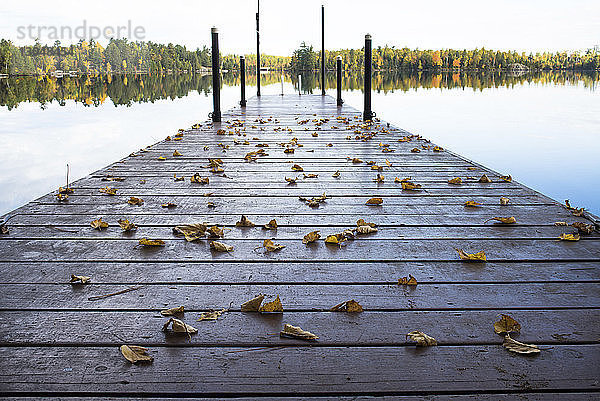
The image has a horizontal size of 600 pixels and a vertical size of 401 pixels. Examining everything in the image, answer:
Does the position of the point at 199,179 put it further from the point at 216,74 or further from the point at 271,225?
the point at 216,74

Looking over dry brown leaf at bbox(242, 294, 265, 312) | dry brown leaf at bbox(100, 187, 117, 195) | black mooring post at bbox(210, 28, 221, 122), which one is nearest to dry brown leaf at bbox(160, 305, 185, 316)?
dry brown leaf at bbox(242, 294, 265, 312)

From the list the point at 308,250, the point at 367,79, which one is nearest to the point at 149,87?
the point at 367,79

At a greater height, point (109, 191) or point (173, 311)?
point (109, 191)

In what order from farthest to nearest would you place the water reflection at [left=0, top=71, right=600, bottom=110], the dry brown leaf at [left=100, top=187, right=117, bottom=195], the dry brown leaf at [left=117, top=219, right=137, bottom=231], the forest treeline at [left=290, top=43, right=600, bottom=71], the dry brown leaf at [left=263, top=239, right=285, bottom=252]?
the forest treeline at [left=290, top=43, right=600, bottom=71] < the water reflection at [left=0, top=71, right=600, bottom=110] < the dry brown leaf at [left=100, top=187, right=117, bottom=195] < the dry brown leaf at [left=117, top=219, right=137, bottom=231] < the dry brown leaf at [left=263, top=239, right=285, bottom=252]

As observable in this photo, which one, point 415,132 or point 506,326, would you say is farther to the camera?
point 415,132

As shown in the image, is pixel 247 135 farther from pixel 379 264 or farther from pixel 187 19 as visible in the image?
pixel 187 19

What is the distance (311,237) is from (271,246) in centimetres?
19

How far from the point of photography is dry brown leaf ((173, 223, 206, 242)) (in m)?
2.14

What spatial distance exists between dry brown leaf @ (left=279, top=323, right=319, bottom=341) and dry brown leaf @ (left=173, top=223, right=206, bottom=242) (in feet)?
2.96

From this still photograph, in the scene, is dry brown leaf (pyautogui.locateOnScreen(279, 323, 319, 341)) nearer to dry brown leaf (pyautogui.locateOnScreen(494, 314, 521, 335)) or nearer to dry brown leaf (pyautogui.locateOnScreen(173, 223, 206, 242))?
dry brown leaf (pyautogui.locateOnScreen(494, 314, 521, 335))

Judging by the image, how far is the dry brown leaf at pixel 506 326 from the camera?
132 centimetres

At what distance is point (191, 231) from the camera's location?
7.29 feet

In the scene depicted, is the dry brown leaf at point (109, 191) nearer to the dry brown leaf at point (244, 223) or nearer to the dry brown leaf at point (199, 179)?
the dry brown leaf at point (199, 179)

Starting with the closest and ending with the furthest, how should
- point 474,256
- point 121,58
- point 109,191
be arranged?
point 474,256
point 109,191
point 121,58
